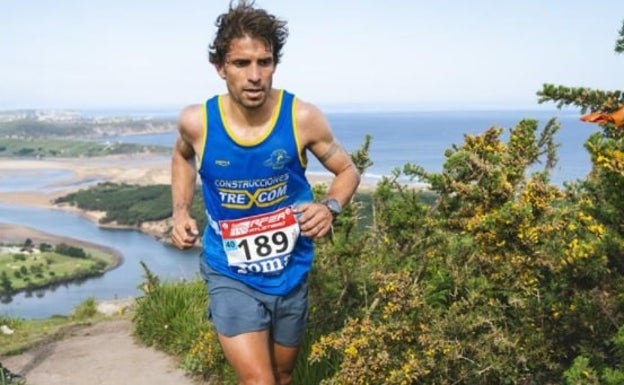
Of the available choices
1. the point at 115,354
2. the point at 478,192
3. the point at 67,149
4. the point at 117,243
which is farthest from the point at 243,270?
the point at 67,149

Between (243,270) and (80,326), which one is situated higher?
(243,270)

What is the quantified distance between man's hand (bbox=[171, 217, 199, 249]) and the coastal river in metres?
31.2

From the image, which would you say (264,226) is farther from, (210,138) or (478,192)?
(478,192)

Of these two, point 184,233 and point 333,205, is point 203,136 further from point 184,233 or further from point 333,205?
point 333,205

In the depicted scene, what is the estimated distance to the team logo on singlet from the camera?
130 inches

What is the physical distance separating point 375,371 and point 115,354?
4008 mm

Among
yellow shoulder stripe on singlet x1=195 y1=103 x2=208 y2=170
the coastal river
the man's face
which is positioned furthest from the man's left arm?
the coastal river

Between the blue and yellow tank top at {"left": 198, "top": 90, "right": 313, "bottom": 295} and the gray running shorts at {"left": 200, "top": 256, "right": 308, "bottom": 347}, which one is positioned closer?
the blue and yellow tank top at {"left": 198, "top": 90, "right": 313, "bottom": 295}

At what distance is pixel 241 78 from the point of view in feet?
10.8

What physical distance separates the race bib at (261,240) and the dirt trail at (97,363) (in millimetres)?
2779

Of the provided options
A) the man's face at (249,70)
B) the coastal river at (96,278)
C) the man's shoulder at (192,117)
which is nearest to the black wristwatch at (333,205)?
the man's face at (249,70)

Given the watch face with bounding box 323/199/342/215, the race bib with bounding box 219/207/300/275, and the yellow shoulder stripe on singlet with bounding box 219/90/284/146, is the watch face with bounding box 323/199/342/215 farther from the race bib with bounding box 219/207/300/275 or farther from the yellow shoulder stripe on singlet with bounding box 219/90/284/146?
the yellow shoulder stripe on singlet with bounding box 219/90/284/146

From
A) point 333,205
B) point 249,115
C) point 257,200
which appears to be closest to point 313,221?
point 333,205

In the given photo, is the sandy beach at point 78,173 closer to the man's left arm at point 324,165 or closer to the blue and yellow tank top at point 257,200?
the blue and yellow tank top at point 257,200
